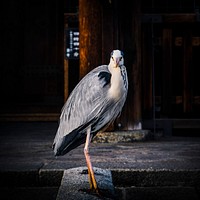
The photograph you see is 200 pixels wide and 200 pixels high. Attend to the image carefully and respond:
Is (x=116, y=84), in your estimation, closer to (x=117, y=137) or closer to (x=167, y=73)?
(x=117, y=137)

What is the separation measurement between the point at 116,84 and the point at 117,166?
5.23ft

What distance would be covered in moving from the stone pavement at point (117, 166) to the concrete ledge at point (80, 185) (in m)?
0.43

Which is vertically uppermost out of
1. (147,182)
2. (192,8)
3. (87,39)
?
(192,8)

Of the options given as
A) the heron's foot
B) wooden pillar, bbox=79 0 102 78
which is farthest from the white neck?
wooden pillar, bbox=79 0 102 78

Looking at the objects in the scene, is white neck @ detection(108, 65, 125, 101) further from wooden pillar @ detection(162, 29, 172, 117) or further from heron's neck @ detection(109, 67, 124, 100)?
wooden pillar @ detection(162, 29, 172, 117)

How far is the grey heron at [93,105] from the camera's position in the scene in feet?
13.2

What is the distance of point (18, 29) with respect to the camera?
1288cm

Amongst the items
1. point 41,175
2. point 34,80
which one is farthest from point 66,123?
point 34,80

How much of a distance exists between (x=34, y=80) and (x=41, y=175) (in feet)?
26.8

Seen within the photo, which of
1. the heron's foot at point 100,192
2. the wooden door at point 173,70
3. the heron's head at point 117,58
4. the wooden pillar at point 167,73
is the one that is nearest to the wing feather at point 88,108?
the heron's head at point 117,58

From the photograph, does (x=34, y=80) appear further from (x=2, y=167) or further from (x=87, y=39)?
(x=2, y=167)

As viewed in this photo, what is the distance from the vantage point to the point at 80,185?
4.14 metres

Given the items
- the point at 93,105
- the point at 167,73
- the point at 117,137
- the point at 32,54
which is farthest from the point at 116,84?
the point at 32,54

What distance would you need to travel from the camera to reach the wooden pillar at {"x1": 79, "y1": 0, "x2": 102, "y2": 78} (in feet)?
25.5
